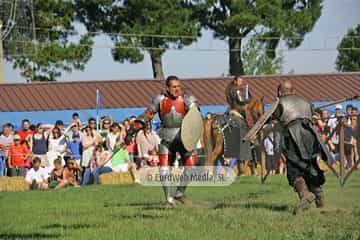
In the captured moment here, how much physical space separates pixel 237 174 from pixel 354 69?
4828 cm

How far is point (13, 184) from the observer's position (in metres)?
19.5

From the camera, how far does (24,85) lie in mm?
36500

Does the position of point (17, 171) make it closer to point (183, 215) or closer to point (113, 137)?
point (113, 137)

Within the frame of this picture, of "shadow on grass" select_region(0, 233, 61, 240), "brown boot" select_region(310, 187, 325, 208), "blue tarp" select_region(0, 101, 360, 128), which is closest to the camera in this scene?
"shadow on grass" select_region(0, 233, 61, 240)

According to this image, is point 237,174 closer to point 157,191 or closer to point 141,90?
point 157,191

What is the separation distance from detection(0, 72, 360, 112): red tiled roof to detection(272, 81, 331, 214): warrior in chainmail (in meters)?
22.7

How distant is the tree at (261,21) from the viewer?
43812 millimetres

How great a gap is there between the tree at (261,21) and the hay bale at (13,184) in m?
25.0

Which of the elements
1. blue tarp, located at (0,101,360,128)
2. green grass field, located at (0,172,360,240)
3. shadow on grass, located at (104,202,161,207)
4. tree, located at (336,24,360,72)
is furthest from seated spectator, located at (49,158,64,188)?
tree, located at (336,24,360,72)

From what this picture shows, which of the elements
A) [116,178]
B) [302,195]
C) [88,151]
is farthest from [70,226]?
[88,151]

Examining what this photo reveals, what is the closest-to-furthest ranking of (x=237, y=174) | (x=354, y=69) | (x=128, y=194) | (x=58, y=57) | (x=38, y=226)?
(x=38, y=226)
(x=128, y=194)
(x=237, y=174)
(x=58, y=57)
(x=354, y=69)

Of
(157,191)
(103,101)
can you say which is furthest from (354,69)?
(157,191)

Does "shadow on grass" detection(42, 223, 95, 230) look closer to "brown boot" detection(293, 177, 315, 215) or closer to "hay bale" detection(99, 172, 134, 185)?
"brown boot" detection(293, 177, 315, 215)

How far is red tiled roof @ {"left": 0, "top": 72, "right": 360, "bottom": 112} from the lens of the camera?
3488cm
